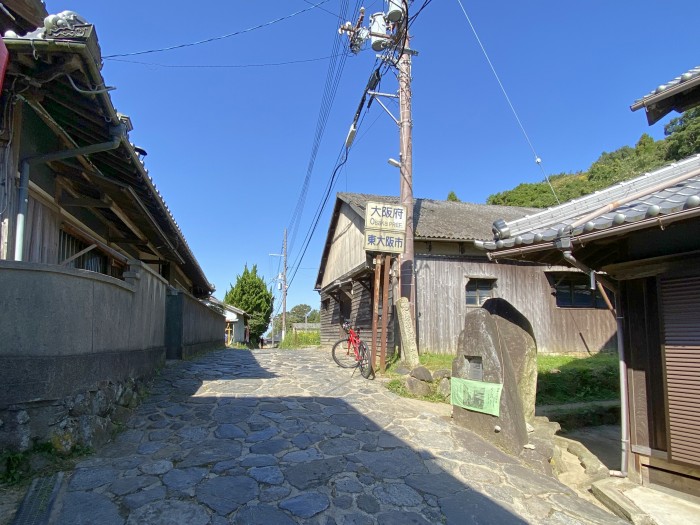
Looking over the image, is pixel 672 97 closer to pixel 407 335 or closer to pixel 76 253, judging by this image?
pixel 407 335

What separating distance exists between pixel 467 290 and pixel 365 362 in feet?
17.3

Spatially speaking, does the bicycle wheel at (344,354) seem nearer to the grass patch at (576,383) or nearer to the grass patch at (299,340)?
the grass patch at (576,383)

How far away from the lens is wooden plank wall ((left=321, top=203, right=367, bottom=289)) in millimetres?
16000

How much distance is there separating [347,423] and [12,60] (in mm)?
5641

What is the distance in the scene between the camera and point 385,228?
10.2 m

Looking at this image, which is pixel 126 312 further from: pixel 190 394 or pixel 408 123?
pixel 408 123

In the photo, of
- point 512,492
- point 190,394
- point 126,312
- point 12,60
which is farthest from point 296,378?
point 12,60

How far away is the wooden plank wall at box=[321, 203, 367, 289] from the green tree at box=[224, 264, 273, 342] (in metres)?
17.0

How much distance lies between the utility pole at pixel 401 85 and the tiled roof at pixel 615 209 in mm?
4932

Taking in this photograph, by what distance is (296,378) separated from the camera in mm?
9281

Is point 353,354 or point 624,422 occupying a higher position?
point 353,354

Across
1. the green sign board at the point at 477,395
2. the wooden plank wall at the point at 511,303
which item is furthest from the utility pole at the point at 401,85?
the green sign board at the point at 477,395

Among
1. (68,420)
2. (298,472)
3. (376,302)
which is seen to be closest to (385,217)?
(376,302)

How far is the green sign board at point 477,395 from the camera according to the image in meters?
5.82
